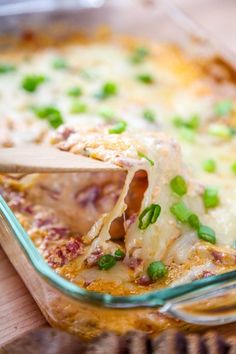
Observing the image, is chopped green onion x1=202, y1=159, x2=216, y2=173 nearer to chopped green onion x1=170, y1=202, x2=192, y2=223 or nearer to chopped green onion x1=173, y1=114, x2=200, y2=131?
chopped green onion x1=173, y1=114, x2=200, y2=131

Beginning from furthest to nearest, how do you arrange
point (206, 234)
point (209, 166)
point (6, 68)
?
1. point (6, 68)
2. point (209, 166)
3. point (206, 234)

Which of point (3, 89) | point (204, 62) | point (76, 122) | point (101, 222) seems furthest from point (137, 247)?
point (204, 62)

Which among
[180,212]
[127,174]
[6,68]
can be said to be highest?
[127,174]

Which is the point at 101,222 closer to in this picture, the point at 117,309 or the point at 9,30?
the point at 117,309

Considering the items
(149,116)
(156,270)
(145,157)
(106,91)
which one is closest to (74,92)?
(106,91)

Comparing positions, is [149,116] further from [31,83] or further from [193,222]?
[193,222]

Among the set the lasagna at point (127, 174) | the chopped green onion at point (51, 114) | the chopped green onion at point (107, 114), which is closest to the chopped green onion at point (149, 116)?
the lasagna at point (127, 174)

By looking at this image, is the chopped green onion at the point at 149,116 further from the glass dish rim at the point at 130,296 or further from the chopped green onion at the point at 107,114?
the glass dish rim at the point at 130,296
